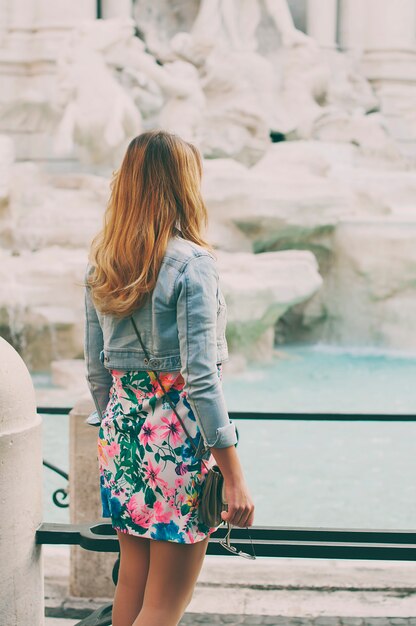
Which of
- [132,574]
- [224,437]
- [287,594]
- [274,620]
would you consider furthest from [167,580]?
[287,594]

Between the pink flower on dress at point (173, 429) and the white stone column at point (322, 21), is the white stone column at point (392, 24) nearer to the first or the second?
the white stone column at point (322, 21)

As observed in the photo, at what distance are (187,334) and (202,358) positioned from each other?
56 millimetres

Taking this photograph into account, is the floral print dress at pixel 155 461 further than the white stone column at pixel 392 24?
No

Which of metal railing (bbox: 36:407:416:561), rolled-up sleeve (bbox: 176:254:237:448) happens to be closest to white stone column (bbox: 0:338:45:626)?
metal railing (bbox: 36:407:416:561)

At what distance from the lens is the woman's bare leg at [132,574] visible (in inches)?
90.0

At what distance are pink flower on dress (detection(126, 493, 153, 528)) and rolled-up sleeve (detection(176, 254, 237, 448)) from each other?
8.7 inches

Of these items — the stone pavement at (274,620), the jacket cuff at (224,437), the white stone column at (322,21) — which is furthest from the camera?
the white stone column at (322,21)

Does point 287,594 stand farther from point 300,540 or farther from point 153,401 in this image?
point 153,401

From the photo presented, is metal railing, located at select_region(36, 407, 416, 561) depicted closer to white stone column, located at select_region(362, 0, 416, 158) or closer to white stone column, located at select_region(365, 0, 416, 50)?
white stone column, located at select_region(362, 0, 416, 158)

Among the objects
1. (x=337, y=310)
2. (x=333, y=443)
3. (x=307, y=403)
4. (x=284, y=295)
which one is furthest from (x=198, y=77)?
(x=333, y=443)

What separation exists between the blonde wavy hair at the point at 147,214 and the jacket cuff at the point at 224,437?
0.31 meters

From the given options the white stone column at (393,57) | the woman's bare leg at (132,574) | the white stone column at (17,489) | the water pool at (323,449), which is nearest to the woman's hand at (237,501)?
the woman's bare leg at (132,574)

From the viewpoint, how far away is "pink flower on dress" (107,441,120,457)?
226 cm

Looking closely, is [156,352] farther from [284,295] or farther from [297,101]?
[297,101]
